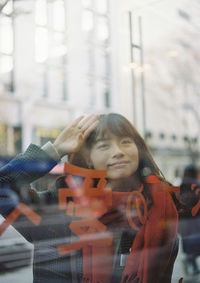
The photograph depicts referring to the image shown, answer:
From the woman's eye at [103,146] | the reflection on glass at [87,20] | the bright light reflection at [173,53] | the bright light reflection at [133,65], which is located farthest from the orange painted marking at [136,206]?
the bright light reflection at [173,53]

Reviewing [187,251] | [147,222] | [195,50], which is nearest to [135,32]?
[195,50]

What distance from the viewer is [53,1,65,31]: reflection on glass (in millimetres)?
1686

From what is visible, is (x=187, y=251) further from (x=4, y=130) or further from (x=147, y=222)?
(x=4, y=130)

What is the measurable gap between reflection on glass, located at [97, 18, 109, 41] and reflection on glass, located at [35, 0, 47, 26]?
272 mm

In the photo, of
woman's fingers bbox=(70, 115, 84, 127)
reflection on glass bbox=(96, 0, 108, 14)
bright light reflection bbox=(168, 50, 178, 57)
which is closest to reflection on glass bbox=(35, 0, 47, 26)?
reflection on glass bbox=(96, 0, 108, 14)

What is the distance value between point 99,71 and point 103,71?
3 cm

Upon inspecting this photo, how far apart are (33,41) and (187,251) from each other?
5.32 feet

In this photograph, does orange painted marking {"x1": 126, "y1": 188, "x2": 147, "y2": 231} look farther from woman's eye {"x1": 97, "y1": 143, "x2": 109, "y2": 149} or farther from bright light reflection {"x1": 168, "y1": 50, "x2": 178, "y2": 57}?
bright light reflection {"x1": 168, "y1": 50, "x2": 178, "y2": 57}

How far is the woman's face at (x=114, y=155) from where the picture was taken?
178 centimetres

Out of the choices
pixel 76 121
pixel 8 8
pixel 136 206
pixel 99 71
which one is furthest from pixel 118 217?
pixel 8 8

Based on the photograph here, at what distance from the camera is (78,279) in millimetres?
1686

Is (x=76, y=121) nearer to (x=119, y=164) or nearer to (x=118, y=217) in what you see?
(x=119, y=164)

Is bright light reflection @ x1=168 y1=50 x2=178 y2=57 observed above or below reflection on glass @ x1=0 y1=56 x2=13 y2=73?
above

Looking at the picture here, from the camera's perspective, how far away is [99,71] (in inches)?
72.7
